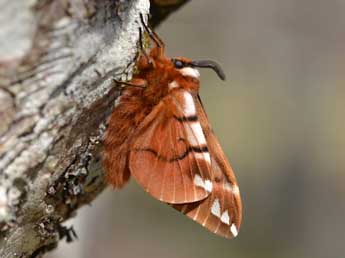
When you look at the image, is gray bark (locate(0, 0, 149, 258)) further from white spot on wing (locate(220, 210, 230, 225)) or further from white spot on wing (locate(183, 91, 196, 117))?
white spot on wing (locate(220, 210, 230, 225))

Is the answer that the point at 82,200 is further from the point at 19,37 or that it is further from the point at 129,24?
the point at 19,37

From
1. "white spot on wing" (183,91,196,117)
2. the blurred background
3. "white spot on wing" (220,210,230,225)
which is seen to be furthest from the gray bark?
the blurred background

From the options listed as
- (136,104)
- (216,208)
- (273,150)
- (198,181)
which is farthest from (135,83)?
(273,150)

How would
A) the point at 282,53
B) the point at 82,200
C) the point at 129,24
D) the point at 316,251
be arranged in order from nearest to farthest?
the point at 129,24, the point at 82,200, the point at 316,251, the point at 282,53

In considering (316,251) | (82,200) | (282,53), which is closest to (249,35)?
(282,53)

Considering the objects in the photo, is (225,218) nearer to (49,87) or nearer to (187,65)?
(187,65)

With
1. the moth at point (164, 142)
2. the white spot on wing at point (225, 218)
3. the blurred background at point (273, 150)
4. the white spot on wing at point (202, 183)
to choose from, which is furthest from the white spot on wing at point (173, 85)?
the blurred background at point (273, 150)
